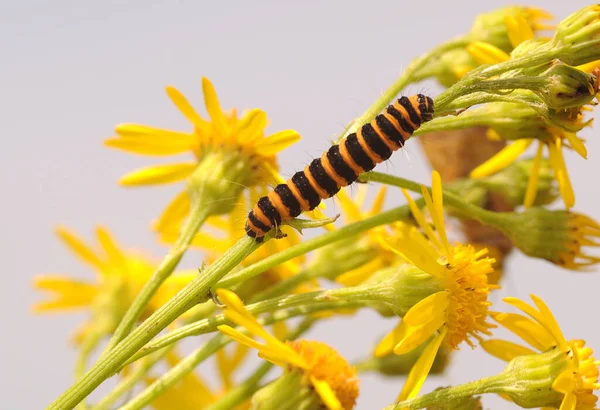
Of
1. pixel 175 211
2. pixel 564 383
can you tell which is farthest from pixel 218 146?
pixel 564 383

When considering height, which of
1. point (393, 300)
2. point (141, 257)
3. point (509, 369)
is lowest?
point (509, 369)

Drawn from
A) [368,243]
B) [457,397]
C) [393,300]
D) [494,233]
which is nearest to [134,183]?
[368,243]

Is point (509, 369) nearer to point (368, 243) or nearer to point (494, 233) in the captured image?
point (368, 243)

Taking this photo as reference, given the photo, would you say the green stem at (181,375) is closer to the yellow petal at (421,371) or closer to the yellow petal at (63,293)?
the yellow petal at (421,371)

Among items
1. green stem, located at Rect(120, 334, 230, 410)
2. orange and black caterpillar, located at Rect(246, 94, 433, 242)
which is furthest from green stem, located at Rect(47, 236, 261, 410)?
green stem, located at Rect(120, 334, 230, 410)

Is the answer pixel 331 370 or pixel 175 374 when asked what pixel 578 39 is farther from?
pixel 175 374

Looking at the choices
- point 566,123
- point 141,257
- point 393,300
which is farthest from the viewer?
point 141,257
